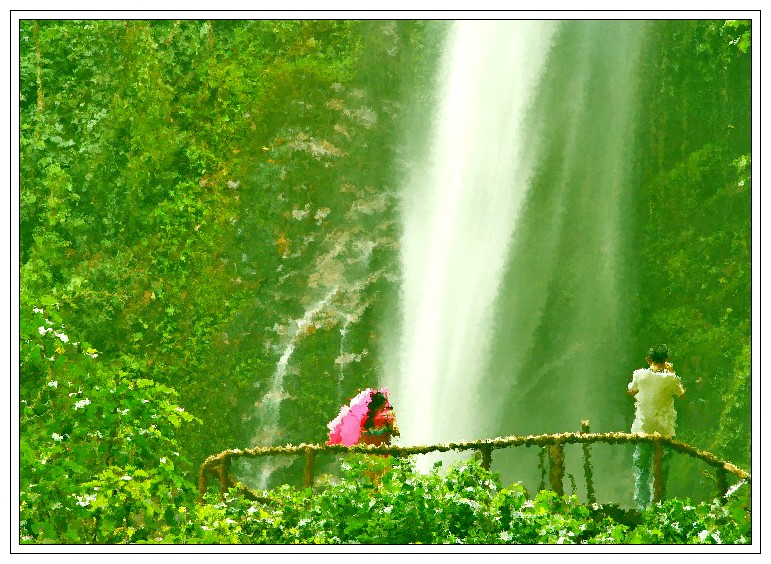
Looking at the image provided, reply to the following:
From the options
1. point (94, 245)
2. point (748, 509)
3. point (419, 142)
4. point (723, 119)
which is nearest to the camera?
point (748, 509)

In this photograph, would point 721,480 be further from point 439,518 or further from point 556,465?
point 439,518

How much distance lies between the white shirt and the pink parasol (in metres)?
1.99

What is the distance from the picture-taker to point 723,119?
14.8 meters

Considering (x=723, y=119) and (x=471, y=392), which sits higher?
(x=723, y=119)

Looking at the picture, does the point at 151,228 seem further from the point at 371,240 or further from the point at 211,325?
the point at 371,240

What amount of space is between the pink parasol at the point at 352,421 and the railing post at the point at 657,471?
2.09 m

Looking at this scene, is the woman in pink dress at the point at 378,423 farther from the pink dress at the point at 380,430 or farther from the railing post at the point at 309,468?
the railing post at the point at 309,468

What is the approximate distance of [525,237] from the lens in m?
16.3

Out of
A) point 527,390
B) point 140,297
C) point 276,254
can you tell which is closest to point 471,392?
point 527,390

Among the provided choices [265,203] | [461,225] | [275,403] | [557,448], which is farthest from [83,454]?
[461,225]

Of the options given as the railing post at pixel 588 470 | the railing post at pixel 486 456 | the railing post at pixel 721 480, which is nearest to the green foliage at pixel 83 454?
the railing post at pixel 486 456

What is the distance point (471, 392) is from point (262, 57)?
17.7 feet

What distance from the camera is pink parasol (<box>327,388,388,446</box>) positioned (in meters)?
8.82

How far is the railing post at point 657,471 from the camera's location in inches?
334
